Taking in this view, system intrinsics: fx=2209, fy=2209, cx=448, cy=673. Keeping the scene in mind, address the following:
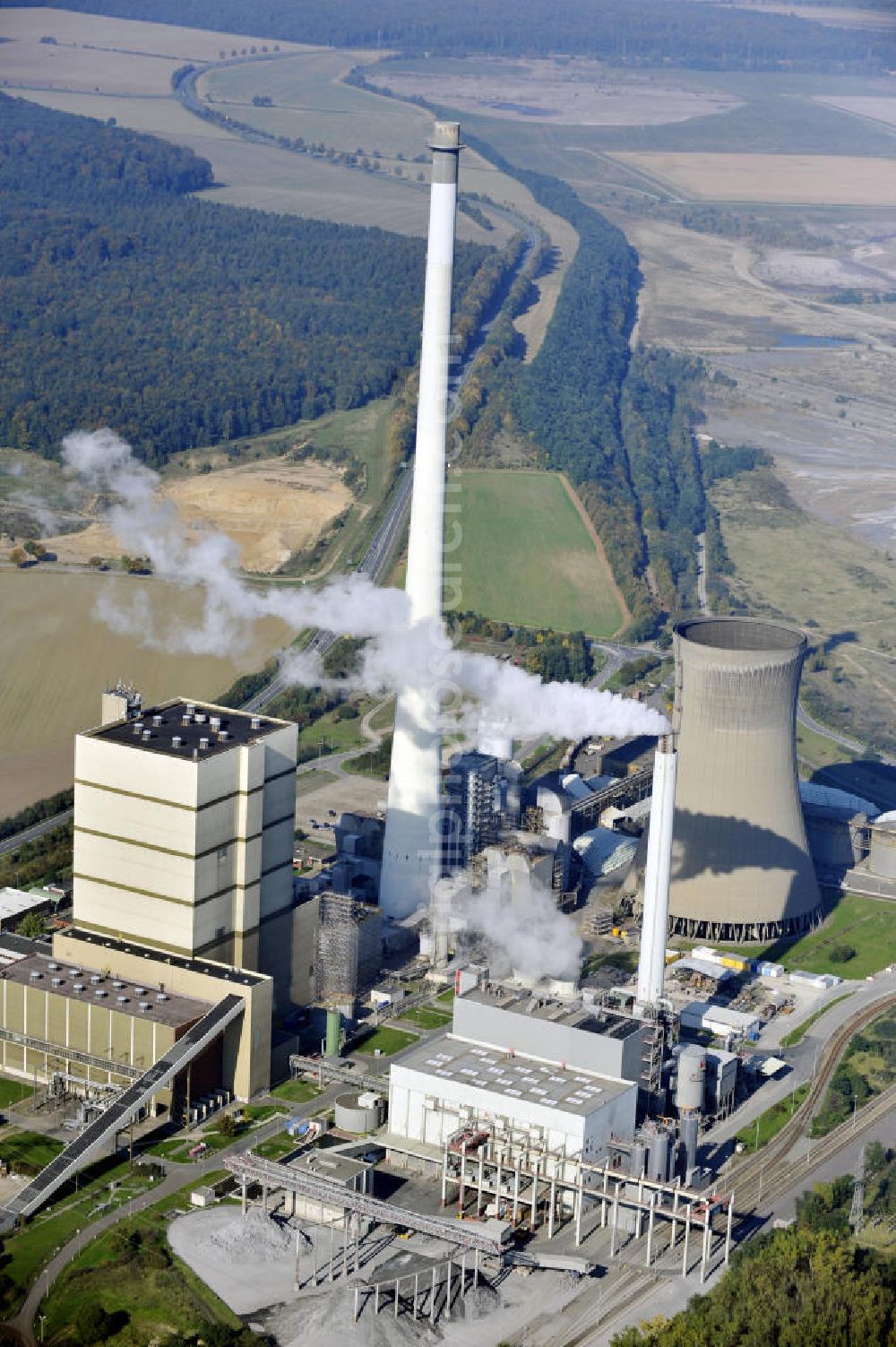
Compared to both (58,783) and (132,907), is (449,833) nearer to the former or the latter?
(132,907)

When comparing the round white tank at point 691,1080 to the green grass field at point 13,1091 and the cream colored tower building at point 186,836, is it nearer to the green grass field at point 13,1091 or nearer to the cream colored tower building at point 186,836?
the cream colored tower building at point 186,836

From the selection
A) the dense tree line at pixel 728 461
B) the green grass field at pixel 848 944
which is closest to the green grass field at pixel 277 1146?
the green grass field at pixel 848 944

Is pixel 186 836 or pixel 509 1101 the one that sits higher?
pixel 186 836

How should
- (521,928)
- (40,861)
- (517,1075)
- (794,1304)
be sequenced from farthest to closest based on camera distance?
(40,861) < (521,928) < (517,1075) < (794,1304)

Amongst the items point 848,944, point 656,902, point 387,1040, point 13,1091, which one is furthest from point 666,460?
point 13,1091

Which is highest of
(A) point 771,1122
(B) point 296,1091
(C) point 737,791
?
(C) point 737,791

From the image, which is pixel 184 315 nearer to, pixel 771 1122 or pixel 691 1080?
pixel 771 1122

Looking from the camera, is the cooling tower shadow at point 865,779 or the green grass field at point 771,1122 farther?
the cooling tower shadow at point 865,779
